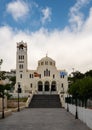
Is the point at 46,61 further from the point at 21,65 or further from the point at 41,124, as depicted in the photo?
the point at 41,124

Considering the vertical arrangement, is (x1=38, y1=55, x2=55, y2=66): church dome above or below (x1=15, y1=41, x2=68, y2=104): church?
above

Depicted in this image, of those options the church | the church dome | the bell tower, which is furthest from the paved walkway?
the church dome

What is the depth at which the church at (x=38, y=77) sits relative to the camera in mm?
118375

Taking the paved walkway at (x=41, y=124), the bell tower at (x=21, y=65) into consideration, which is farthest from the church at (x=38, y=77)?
the paved walkway at (x=41, y=124)

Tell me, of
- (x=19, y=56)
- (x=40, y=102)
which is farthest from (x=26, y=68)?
(x=40, y=102)

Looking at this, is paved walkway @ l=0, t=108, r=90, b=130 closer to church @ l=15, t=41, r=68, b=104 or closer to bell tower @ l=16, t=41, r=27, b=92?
church @ l=15, t=41, r=68, b=104

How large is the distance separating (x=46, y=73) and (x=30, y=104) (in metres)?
42.0

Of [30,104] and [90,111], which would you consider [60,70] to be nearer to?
[30,104]

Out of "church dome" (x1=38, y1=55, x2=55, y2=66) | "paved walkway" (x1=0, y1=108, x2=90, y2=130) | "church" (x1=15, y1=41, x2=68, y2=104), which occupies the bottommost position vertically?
"paved walkway" (x1=0, y1=108, x2=90, y2=130)

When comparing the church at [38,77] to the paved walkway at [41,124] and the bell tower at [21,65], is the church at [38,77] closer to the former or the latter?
the bell tower at [21,65]

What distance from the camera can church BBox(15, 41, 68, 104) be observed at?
388 feet

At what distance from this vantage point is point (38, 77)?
120 meters

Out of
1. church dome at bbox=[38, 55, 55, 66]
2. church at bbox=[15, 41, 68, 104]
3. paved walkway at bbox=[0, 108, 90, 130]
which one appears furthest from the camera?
church dome at bbox=[38, 55, 55, 66]

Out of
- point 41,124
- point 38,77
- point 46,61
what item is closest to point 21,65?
point 38,77
